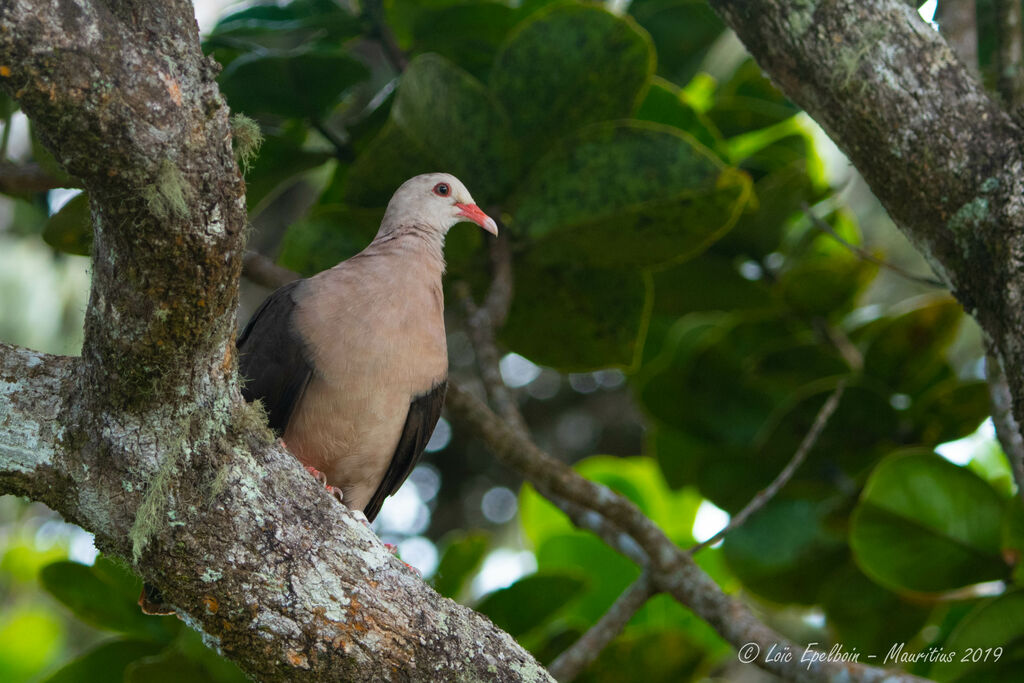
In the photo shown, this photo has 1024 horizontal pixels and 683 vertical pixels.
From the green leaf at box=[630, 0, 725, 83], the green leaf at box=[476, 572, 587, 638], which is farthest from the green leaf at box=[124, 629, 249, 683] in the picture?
the green leaf at box=[630, 0, 725, 83]

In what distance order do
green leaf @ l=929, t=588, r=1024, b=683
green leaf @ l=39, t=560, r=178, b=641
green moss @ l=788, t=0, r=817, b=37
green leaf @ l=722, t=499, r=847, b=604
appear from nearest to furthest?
green moss @ l=788, t=0, r=817, b=37 → green leaf @ l=929, t=588, r=1024, b=683 → green leaf @ l=39, t=560, r=178, b=641 → green leaf @ l=722, t=499, r=847, b=604

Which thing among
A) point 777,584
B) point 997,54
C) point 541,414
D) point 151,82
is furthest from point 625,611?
point 541,414

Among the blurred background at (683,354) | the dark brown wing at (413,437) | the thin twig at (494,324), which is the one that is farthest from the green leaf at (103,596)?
the thin twig at (494,324)

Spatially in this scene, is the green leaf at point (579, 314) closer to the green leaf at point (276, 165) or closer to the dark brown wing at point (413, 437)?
the green leaf at point (276, 165)

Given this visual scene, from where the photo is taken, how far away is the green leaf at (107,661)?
297 centimetres

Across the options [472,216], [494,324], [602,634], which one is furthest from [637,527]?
[472,216]

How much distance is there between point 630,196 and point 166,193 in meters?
1.88

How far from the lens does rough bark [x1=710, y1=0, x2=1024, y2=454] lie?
2.12 meters

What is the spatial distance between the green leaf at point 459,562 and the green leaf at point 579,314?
0.79 m

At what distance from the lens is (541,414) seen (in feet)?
23.3

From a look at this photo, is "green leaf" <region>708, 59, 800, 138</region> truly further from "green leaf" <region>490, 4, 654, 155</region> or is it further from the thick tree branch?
the thick tree branch

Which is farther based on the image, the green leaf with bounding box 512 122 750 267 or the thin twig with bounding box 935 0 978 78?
the green leaf with bounding box 512 122 750 267

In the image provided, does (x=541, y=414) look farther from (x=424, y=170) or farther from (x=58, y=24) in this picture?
(x=58, y=24)

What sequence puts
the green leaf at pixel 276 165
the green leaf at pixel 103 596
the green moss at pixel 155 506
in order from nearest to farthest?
1. the green moss at pixel 155 506
2. the green leaf at pixel 103 596
3. the green leaf at pixel 276 165
